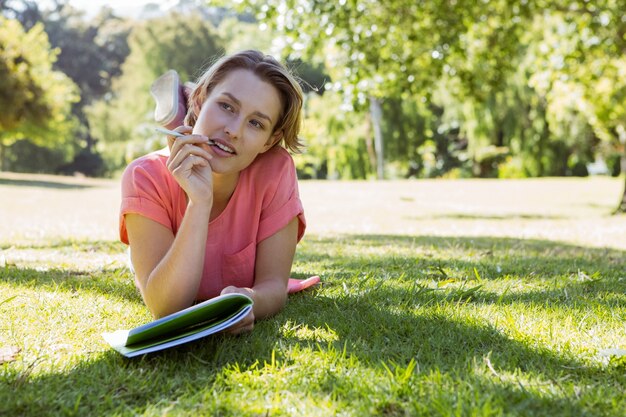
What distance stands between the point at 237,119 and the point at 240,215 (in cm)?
49

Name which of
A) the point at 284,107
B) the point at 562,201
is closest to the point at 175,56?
the point at 562,201

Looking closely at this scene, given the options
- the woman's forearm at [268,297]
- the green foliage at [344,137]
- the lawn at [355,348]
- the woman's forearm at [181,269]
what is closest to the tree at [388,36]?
the lawn at [355,348]

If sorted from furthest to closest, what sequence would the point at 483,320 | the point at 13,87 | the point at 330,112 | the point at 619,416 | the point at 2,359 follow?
the point at 330,112 < the point at 13,87 < the point at 483,320 < the point at 2,359 < the point at 619,416

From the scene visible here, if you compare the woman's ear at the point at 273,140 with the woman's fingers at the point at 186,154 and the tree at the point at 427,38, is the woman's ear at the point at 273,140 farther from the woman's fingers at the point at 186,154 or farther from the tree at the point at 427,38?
the tree at the point at 427,38

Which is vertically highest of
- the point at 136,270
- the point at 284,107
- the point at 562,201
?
the point at 284,107

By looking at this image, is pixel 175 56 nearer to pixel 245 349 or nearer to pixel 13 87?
pixel 13 87

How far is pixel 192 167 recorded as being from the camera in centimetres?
254

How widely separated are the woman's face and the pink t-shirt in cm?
20

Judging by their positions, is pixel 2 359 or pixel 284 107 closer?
pixel 2 359

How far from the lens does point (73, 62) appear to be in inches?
2112

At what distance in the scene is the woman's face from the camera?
2668mm

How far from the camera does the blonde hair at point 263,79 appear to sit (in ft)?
9.40

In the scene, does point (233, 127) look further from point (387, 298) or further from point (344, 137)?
point (344, 137)

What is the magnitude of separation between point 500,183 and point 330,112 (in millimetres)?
9716
